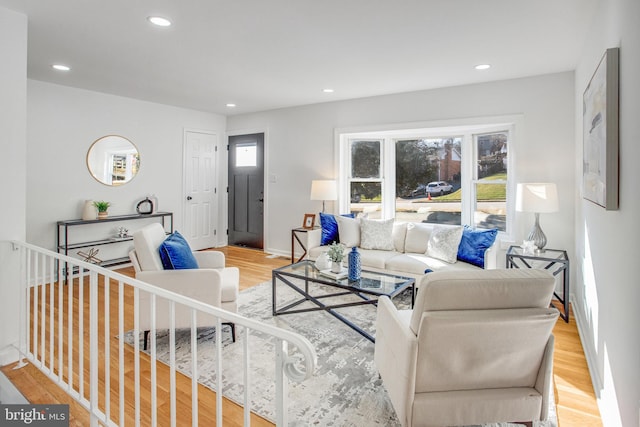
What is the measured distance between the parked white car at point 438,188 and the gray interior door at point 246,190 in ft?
9.14

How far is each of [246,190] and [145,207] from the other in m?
1.68

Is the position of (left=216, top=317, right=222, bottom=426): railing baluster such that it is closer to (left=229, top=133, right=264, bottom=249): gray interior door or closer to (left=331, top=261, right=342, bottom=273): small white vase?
(left=331, top=261, right=342, bottom=273): small white vase

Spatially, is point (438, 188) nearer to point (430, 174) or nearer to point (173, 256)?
point (430, 174)

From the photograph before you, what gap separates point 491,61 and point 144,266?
11.6 feet

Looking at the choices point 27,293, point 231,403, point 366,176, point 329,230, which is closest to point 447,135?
point 366,176

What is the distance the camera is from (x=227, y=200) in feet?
22.0

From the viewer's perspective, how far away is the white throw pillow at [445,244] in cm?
382

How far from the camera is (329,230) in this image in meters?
4.66

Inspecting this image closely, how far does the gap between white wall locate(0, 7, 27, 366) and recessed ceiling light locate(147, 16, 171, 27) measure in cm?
88

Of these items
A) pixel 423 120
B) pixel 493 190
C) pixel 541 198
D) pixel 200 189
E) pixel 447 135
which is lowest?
pixel 541 198

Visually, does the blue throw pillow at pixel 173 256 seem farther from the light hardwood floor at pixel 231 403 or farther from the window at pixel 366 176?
the window at pixel 366 176

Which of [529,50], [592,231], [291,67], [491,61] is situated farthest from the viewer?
[291,67]

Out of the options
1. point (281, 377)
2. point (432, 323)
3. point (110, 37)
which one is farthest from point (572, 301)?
point (110, 37)

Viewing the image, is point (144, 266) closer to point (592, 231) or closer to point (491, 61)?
point (592, 231)
